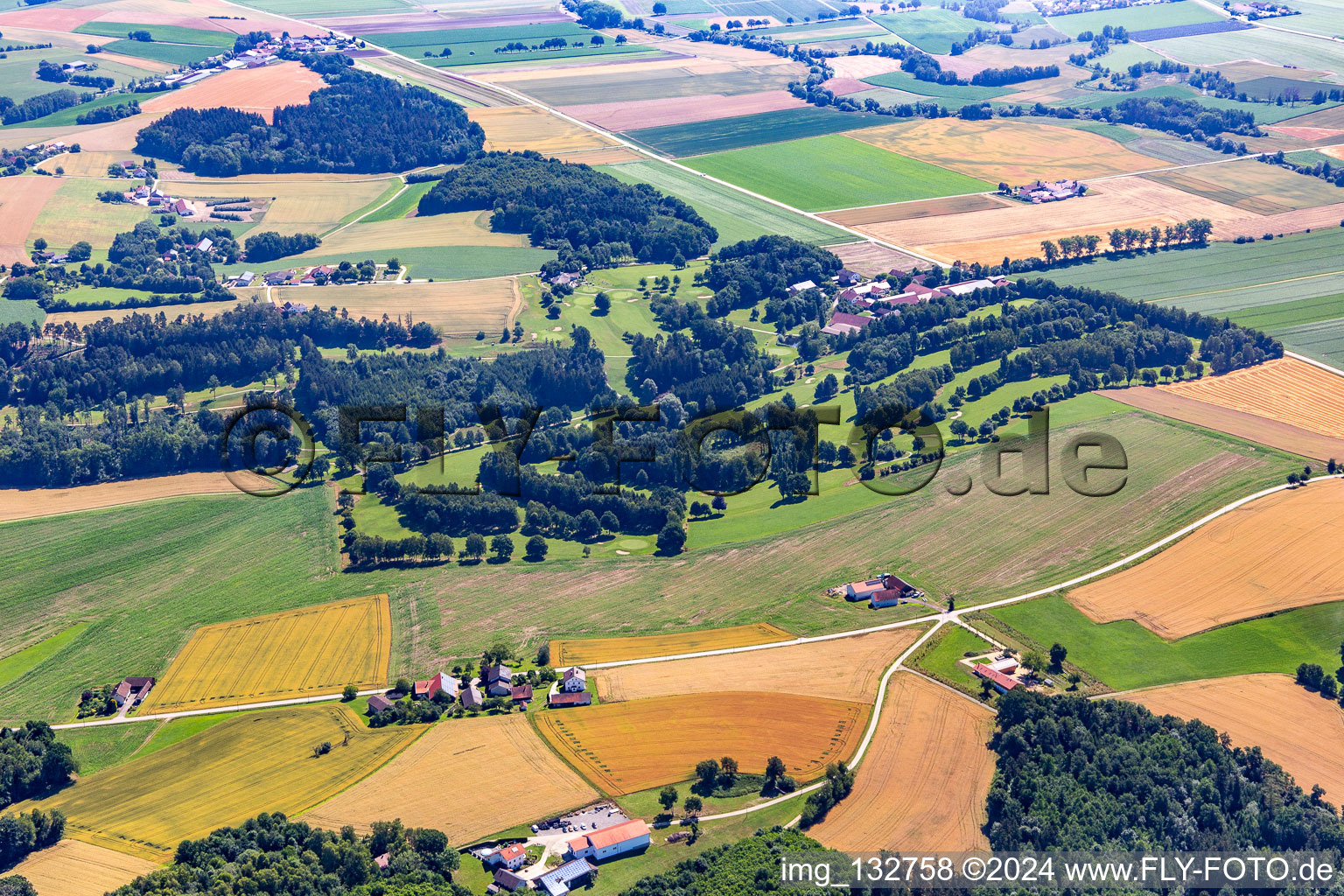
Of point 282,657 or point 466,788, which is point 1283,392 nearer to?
point 466,788

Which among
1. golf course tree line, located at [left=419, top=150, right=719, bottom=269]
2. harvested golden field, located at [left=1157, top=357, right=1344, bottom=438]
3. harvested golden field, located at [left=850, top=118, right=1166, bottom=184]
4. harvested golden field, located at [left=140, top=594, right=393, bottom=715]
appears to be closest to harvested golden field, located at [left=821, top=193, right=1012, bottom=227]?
harvested golden field, located at [left=850, top=118, right=1166, bottom=184]

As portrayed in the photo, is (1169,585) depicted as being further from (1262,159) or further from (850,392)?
(1262,159)

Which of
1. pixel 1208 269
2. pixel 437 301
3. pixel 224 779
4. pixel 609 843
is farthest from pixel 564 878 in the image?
pixel 1208 269

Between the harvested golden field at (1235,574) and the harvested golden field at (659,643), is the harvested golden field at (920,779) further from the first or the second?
the harvested golden field at (1235,574)

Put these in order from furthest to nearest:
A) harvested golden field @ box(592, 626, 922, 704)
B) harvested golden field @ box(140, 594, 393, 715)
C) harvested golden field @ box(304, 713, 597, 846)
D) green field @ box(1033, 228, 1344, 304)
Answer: green field @ box(1033, 228, 1344, 304) → harvested golden field @ box(140, 594, 393, 715) → harvested golden field @ box(592, 626, 922, 704) → harvested golden field @ box(304, 713, 597, 846)

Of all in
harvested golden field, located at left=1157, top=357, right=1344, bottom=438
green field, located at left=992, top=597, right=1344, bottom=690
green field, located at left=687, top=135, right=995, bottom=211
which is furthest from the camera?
→ green field, located at left=687, top=135, right=995, bottom=211

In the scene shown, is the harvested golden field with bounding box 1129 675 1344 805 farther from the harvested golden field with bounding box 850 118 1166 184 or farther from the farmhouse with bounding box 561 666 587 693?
the harvested golden field with bounding box 850 118 1166 184
